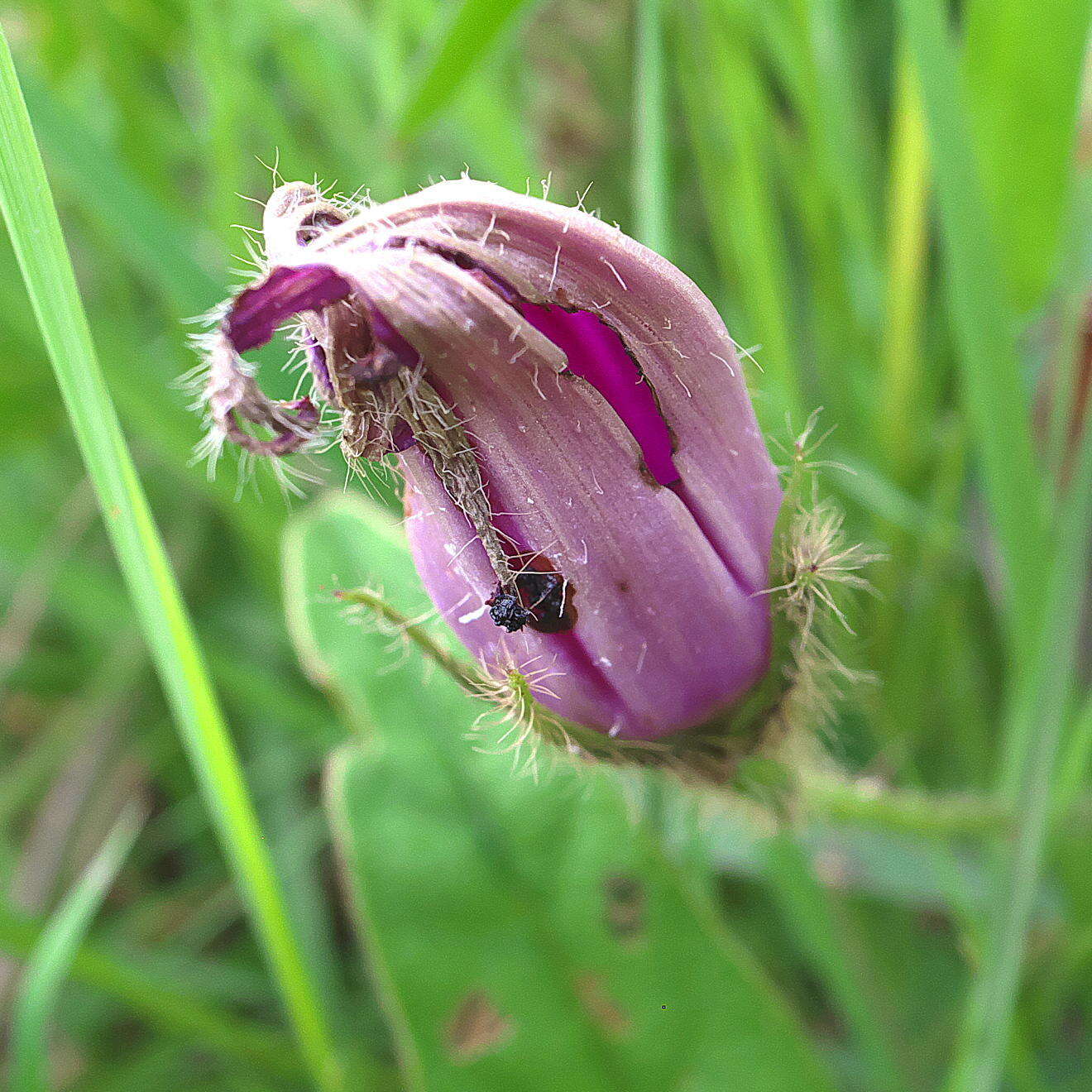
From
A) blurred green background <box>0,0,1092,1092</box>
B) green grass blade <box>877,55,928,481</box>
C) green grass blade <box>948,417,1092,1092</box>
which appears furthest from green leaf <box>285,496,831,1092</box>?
green grass blade <box>877,55,928,481</box>

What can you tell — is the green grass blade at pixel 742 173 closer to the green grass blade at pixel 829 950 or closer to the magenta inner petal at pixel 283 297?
the green grass blade at pixel 829 950

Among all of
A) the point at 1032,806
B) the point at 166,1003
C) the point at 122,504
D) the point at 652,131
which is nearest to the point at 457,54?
the point at 652,131

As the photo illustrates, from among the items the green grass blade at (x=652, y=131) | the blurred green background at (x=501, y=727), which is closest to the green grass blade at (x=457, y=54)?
the blurred green background at (x=501, y=727)

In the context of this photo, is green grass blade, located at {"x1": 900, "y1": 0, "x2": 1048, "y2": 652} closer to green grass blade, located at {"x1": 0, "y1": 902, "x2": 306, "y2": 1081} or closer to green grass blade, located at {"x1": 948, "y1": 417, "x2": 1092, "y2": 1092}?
green grass blade, located at {"x1": 948, "y1": 417, "x2": 1092, "y2": 1092}

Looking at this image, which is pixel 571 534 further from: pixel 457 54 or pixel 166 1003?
pixel 166 1003

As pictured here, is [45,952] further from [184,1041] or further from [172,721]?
[172,721]

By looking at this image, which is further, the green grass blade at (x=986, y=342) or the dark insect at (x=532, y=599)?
the green grass blade at (x=986, y=342)

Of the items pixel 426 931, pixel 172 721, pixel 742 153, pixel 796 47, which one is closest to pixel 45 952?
pixel 426 931

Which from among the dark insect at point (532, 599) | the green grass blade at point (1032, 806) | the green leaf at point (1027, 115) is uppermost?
the green leaf at point (1027, 115)

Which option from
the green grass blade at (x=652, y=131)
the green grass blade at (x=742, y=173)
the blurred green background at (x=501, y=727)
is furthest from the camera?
the green grass blade at (x=742, y=173)
